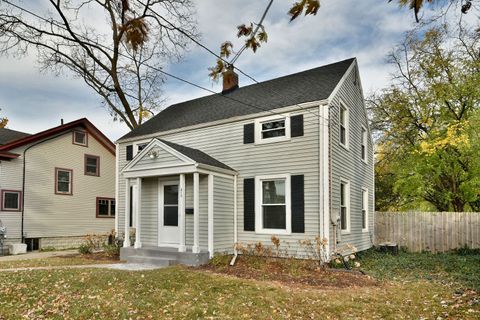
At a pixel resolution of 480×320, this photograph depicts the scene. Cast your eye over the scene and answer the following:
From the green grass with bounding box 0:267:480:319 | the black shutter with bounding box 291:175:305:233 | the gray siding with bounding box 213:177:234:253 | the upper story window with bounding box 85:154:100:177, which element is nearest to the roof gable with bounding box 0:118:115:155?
the upper story window with bounding box 85:154:100:177

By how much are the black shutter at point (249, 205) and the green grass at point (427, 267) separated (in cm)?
335

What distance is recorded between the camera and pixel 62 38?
60.1 feet

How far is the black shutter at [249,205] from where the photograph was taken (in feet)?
34.5

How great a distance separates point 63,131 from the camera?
17859 millimetres

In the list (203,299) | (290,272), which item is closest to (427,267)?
(290,272)

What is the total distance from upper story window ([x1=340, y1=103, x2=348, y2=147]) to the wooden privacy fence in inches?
192

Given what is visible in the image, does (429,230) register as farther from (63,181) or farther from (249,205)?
(63,181)

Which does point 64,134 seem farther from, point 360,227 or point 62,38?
point 360,227

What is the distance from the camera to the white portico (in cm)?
987

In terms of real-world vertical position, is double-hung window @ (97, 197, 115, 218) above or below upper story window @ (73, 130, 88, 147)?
below

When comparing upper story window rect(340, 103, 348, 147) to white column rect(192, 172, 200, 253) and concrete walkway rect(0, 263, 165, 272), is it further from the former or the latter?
concrete walkway rect(0, 263, 165, 272)

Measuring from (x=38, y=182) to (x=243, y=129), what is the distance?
36.3ft

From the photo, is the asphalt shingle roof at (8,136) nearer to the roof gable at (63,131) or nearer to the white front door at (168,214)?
the roof gable at (63,131)

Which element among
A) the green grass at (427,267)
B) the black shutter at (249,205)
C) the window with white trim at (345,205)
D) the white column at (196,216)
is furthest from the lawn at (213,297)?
the window with white trim at (345,205)
